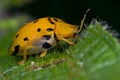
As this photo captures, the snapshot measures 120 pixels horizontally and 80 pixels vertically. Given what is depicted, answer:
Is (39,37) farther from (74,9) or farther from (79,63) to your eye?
(74,9)

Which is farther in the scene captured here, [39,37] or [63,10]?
[63,10]

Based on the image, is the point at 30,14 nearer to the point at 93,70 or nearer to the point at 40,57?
the point at 40,57

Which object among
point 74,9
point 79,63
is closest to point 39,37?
point 79,63

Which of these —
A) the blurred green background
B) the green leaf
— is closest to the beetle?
the green leaf

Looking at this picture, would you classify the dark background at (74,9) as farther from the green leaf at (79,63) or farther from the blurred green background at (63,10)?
the green leaf at (79,63)

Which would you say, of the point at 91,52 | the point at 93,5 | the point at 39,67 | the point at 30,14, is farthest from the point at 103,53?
the point at 30,14

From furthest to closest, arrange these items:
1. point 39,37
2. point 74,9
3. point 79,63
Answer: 1. point 74,9
2. point 39,37
3. point 79,63

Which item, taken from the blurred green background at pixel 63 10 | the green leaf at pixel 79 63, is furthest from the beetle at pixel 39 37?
the blurred green background at pixel 63 10
